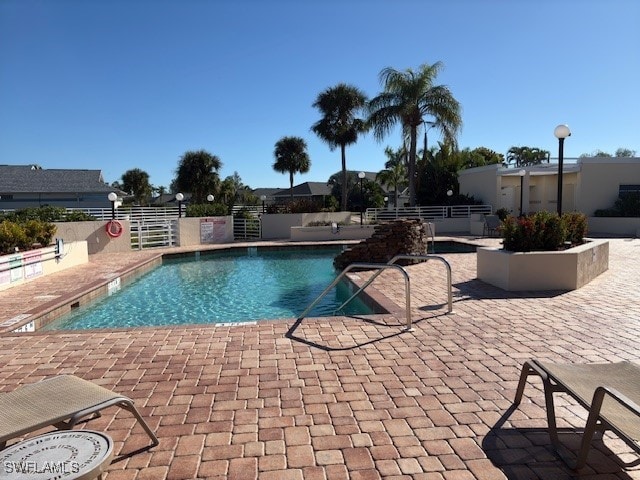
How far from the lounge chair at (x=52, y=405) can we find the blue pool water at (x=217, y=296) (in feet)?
14.8

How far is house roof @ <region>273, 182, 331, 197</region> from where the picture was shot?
52.8m

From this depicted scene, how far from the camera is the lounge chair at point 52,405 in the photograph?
2250mm

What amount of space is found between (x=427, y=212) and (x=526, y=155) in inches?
1578

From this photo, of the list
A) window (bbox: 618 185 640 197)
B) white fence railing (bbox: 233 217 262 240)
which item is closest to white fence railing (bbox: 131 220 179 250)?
white fence railing (bbox: 233 217 262 240)

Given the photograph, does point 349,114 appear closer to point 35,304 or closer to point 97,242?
point 97,242

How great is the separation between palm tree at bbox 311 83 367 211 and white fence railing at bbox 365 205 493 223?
12.3 feet

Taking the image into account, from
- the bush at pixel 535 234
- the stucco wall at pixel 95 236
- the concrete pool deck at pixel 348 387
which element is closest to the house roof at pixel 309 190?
the stucco wall at pixel 95 236

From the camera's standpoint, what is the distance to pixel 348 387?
145 inches

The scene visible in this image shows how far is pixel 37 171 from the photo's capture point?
38.5 meters

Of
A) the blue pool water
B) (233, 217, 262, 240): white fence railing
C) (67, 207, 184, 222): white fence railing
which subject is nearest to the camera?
the blue pool water

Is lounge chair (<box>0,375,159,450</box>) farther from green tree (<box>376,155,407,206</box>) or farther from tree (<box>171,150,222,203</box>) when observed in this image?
green tree (<box>376,155,407,206</box>)

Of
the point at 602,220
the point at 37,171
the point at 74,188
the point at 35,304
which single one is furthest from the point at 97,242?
the point at 37,171

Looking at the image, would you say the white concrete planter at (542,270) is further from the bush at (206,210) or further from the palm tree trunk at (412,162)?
the palm tree trunk at (412,162)

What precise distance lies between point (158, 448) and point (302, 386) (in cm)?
130
